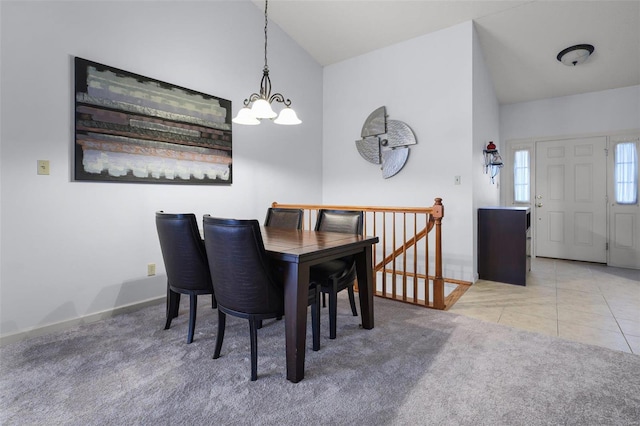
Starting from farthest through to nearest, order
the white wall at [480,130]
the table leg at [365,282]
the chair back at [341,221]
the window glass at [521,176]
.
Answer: the window glass at [521,176], the white wall at [480,130], the chair back at [341,221], the table leg at [365,282]

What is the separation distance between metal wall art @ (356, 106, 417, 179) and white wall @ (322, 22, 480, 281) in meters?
0.08

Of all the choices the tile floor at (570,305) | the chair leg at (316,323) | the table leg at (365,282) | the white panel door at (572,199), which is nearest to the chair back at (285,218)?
the table leg at (365,282)

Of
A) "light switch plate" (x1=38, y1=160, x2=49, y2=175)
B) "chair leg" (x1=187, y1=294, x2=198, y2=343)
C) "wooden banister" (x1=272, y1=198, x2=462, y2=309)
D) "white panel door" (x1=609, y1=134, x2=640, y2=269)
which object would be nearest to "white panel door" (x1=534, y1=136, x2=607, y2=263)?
"white panel door" (x1=609, y1=134, x2=640, y2=269)

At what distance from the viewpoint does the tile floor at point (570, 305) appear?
242 centimetres

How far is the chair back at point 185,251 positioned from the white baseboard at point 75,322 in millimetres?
989

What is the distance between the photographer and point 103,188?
271 cm

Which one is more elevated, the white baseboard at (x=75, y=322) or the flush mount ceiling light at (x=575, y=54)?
the flush mount ceiling light at (x=575, y=54)

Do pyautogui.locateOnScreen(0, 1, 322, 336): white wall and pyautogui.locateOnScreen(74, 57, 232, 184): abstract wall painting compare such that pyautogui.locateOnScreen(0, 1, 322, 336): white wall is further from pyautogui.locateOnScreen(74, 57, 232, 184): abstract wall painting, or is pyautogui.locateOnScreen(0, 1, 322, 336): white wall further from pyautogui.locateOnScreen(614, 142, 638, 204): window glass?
pyautogui.locateOnScreen(614, 142, 638, 204): window glass

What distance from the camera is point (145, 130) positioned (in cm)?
293

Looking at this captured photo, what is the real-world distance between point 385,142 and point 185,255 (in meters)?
3.08

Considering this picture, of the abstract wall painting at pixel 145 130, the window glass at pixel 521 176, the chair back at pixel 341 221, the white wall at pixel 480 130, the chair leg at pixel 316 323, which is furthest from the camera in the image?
the window glass at pixel 521 176

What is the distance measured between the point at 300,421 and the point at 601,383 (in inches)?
62.6

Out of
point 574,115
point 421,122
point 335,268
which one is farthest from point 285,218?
point 574,115

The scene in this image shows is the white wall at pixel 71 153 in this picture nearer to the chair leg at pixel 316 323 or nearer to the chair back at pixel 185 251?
the chair back at pixel 185 251
